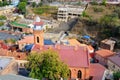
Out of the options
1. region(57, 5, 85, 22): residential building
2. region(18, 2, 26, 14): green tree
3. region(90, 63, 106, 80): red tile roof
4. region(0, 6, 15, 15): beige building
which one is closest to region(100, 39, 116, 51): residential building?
region(90, 63, 106, 80): red tile roof

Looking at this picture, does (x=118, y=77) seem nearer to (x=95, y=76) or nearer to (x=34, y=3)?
(x=95, y=76)

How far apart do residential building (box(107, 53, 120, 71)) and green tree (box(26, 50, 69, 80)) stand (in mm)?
6588

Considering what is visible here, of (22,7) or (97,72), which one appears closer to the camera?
(97,72)

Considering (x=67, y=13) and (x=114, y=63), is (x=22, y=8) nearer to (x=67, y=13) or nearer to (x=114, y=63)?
(x=67, y=13)

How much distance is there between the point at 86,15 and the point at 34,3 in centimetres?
→ 1353

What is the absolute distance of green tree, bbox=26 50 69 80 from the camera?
21.9 metres

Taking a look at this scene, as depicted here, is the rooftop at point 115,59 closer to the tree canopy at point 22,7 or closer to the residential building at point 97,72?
the residential building at point 97,72

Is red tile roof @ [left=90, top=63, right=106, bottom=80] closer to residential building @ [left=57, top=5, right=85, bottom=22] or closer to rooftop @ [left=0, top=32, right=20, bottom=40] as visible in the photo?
rooftop @ [left=0, top=32, right=20, bottom=40]

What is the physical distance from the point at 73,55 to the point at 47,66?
11.3ft

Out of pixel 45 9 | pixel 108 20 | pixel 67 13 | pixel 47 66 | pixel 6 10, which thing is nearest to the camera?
pixel 47 66

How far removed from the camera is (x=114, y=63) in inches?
1066

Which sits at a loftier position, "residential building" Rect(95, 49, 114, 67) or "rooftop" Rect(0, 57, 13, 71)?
"rooftop" Rect(0, 57, 13, 71)

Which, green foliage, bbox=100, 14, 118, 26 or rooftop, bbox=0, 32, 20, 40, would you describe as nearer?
rooftop, bbox=0, 32, 20, 40

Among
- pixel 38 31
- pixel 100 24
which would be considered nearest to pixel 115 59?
pixel 38 31
